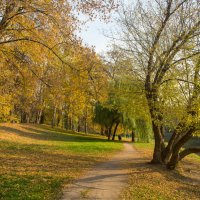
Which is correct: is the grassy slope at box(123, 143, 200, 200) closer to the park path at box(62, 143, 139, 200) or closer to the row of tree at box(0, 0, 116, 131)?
the park path at box(62, 143, 139, 200)

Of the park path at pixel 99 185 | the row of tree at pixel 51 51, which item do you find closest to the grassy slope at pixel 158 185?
the park path at pixel 99 185

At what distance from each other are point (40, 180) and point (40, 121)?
4799cm

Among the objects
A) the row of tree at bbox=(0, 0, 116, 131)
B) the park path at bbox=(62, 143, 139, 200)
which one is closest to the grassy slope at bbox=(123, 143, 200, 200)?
the park path at bbox=(62, 143, 139, 200)

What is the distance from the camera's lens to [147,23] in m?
18.4

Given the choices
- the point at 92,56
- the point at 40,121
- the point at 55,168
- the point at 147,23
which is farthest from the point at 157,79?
the point at 40,121

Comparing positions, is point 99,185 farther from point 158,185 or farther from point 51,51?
point 51,51

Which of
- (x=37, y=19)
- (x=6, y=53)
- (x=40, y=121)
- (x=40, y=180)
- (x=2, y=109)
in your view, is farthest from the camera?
(x=40, y=121)

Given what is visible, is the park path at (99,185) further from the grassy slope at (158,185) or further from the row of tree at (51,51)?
the row of tree at (51,51)

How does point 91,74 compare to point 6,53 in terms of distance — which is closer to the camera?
point 91,74

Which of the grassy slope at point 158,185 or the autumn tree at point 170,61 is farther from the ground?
the autumn tree at point 170,61

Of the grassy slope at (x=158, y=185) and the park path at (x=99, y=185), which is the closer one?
the park path at (x=99, y=185)

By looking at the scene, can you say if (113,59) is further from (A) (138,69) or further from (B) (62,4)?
(B) (62,4)

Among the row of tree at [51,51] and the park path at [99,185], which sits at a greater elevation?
the row of tree at [51,51]

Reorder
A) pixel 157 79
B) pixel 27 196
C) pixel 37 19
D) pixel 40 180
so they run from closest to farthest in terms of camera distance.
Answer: pixel 27 196 → pixel 40 180 → pixel 37 19 → pixel 157 79
